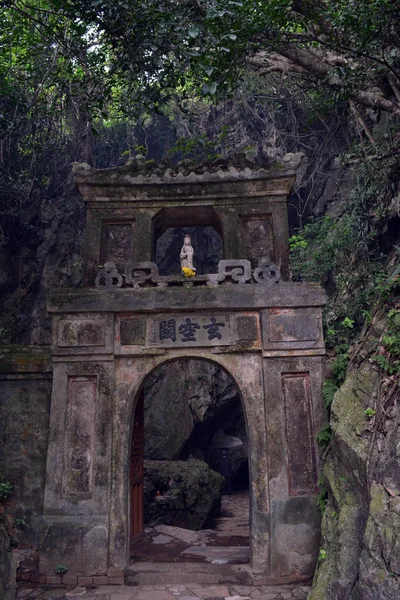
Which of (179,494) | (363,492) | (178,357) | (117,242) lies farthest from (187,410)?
(363,492)

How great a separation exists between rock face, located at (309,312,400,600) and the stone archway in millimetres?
899

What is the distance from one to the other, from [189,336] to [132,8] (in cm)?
417

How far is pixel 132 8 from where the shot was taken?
19.5ft

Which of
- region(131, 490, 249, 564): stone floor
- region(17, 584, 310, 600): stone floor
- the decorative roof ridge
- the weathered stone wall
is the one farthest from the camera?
the decorative roof ridge

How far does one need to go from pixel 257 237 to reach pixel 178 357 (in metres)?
2.36

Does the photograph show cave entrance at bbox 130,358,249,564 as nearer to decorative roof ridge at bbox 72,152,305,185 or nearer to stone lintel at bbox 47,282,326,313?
stone lintel at bbox 47,282,326,313

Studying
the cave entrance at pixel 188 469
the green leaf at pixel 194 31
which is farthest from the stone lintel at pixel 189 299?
the green leaf at pixel 194 31

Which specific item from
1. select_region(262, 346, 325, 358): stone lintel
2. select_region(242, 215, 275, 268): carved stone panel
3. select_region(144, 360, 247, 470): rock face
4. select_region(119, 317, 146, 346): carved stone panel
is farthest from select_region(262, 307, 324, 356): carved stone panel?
select_region(144, 360, 247, 470): rock face

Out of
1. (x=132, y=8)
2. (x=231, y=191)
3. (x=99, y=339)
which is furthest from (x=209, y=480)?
(x=132, y=8)

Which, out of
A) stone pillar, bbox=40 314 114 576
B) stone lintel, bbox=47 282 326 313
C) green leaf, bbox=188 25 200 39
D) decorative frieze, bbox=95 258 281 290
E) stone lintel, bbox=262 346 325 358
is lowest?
stone pillar, bbox=40 314 114 576

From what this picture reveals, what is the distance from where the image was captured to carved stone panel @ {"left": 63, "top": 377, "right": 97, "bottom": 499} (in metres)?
6.72

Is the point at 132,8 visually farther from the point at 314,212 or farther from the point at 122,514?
the point at 314,212

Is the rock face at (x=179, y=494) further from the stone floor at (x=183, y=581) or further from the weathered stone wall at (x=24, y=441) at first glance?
the weathered stone wall at (x=24, y=441)

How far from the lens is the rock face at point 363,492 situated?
4.81m
